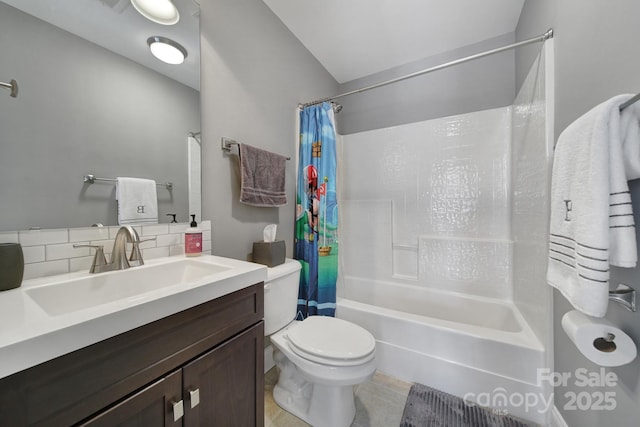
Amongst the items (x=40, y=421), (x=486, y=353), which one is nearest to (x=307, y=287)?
(x=486, y=353)

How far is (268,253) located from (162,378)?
78 cm

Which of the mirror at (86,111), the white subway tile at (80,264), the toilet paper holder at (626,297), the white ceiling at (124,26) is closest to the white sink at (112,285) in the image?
the white subway tile at (80,264)

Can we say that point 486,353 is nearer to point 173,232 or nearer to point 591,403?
point 591,403

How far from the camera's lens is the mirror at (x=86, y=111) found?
28.7 inches

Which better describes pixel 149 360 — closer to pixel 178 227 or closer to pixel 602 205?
pixel 178 227

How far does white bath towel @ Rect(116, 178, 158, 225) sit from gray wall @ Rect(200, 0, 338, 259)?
23 cm

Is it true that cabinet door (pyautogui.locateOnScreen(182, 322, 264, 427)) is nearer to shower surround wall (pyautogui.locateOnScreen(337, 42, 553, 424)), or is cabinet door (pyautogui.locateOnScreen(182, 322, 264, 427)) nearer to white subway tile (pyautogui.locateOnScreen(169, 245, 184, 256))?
white subway tile (pyautogui.locateOnScreen(169, 245, 184, 256))

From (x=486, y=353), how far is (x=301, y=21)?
97.5 inches

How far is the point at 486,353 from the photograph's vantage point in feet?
4.22

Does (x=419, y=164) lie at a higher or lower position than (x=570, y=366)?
higher

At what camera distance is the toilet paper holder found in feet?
2.16

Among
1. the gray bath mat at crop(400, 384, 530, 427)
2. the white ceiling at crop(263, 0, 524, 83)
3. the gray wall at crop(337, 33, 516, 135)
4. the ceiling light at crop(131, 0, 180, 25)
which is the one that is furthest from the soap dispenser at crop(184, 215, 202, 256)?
the gray wall at crop(337, 33, 516, 135)

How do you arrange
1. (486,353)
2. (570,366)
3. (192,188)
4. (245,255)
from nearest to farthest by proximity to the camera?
(570,366) < (192,188) < (486,353) < (245,255)

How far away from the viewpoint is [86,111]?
0.86 metres
